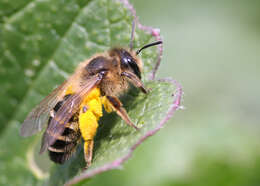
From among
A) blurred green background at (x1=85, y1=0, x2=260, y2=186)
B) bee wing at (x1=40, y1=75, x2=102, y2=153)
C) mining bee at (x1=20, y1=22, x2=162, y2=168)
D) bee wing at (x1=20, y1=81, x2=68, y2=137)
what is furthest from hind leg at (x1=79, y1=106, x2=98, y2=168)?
blurred green background at (x1=85, y1=0, x2=260, y2=186)

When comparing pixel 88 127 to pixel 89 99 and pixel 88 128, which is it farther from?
pixel 89 99

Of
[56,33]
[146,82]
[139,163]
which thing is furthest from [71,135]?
[139,163]

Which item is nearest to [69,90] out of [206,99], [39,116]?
[39,116]

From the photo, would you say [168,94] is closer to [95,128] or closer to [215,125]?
[95,128]

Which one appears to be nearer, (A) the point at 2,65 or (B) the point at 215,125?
(A) the point at 2,65

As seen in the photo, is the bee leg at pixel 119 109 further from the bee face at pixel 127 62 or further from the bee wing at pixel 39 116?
the bee wing at pixel 39 116
